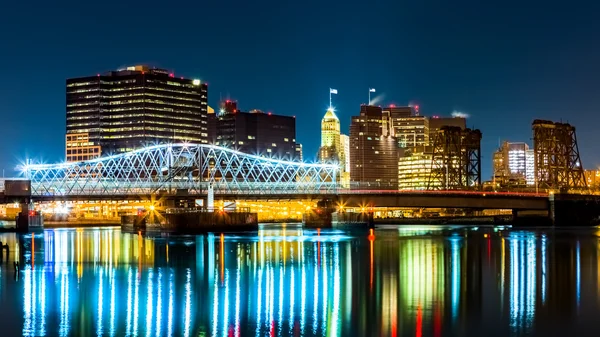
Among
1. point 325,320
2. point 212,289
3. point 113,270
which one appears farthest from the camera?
point 113,270

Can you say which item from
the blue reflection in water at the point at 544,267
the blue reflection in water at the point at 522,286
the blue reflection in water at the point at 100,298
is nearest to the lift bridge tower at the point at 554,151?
the blue reflection in water at the point at 544,267

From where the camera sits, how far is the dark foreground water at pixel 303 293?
37656mm

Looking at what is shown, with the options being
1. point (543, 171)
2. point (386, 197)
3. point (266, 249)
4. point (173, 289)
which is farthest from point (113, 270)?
point (543, 171)

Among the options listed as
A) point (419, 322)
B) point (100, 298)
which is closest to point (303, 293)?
point (100, 298)

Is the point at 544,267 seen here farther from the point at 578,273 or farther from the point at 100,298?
the point at 100,298

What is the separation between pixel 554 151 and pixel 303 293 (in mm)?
146378

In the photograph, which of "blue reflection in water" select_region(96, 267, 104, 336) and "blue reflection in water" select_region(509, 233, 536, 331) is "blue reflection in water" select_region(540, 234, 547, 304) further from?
"blue reflection in water" select_region(96, 267, 104, 336)

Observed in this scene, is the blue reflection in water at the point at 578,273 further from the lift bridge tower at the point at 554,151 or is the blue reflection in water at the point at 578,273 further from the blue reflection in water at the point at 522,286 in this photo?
the lift bridge tower at the point at 554,151

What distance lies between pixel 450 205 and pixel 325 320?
10434cm

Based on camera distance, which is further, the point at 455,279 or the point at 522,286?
the point at 455,279

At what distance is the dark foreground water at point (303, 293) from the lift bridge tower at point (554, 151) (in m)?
103

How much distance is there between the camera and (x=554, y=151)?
185 m

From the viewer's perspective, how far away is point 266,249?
280 feet

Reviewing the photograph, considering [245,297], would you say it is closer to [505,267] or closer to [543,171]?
[505,267]
